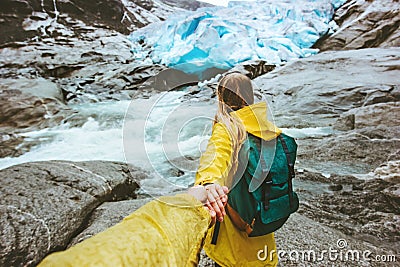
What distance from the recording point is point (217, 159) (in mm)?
696

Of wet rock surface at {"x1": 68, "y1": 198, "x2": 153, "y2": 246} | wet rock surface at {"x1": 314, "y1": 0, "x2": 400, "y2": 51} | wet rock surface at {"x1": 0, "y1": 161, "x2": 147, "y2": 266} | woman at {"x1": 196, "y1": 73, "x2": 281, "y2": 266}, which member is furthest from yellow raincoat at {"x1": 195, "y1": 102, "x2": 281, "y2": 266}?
wet rock surface at {"x1": 314, "y1": 0, "x2": 400, "y2": 51}

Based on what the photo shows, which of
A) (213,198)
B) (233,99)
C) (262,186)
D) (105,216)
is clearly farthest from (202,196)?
(105,216)

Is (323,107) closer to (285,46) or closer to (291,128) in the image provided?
(291,128)

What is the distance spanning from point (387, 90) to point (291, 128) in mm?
2083

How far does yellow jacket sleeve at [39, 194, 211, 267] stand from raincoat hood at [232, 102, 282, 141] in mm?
395

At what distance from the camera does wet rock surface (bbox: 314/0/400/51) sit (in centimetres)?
821

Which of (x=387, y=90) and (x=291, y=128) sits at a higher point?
(x=387, y=90)

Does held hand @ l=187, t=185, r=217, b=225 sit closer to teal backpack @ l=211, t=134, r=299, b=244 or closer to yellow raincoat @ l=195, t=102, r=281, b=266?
yellow raincoat @ l=195, t=102, r=281, b=266

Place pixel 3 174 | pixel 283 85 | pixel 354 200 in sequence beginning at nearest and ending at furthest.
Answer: pixel 3 174, pixel 354 200, pixel 283 85

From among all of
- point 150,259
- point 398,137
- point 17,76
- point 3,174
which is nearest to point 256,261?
point 150,259

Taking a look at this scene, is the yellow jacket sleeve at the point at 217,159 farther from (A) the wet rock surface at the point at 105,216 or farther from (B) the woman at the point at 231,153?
(A) the wet rock surface at the point at 105,216

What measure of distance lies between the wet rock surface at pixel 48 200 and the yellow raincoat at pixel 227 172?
1.58 ft

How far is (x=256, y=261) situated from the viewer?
3.18 ft

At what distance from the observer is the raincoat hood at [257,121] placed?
816 millimetres
